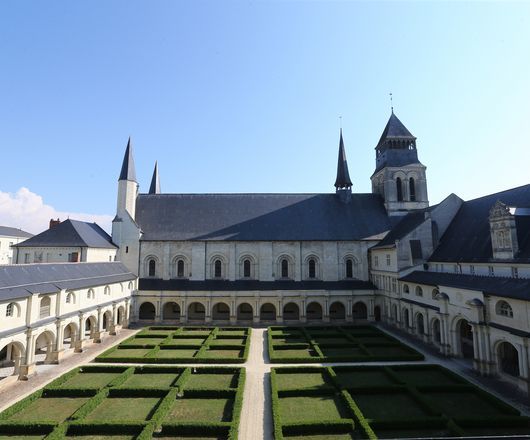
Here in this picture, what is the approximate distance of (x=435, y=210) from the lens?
36.3 meters

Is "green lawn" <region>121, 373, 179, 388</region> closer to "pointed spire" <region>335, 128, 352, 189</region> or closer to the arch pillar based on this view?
the arch pillar

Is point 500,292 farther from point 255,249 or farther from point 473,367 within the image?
point 255,249

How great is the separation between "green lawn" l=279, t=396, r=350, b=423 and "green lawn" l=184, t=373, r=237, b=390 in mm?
3950

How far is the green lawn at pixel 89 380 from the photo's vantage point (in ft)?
67.2

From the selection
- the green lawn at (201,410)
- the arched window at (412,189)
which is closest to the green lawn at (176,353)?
the green lawn at (201,410)

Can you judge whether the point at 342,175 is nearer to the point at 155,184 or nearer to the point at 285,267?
Answer: the point at 285,267

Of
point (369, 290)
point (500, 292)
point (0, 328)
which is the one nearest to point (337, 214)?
point (369, 290)

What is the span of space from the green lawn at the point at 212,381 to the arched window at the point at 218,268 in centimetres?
2066

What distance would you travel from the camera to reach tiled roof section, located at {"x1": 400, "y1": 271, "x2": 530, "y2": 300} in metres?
21.2

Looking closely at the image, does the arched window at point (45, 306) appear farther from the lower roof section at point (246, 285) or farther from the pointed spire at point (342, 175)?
the pointed spire at point (342, 175)

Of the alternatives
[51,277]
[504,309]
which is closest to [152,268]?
[51,277]

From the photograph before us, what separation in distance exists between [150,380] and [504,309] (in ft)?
77.6

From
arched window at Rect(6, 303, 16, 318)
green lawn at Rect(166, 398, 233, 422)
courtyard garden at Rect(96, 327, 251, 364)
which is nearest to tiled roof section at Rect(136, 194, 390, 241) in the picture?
courtyard garden at Rect(96, 327, 251, 364)

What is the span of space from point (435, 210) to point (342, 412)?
2635 centimetres
